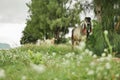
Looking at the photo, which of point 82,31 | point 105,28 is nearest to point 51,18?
point 82,31

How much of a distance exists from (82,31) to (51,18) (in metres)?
25.8

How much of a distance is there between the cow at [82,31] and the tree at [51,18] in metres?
21.4

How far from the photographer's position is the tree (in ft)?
175

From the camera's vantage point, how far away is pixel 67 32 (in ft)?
185

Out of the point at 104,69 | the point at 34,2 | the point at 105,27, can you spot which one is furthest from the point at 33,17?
the point at 104,69

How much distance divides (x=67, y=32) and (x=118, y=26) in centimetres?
3182

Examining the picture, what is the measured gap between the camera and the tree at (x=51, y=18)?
53.5 m

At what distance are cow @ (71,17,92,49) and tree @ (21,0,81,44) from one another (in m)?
21.4

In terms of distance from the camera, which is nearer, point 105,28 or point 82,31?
point 105,28

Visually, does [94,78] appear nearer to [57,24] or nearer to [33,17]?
Answer: [57,24]

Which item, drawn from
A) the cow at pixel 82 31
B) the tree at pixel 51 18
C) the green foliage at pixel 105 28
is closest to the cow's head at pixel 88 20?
the cow at pixel 82 31

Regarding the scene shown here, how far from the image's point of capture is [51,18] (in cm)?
5481

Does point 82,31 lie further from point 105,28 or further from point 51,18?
point 51,18

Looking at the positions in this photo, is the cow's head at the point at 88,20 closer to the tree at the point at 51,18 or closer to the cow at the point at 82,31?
the cow at the point at 82,31
